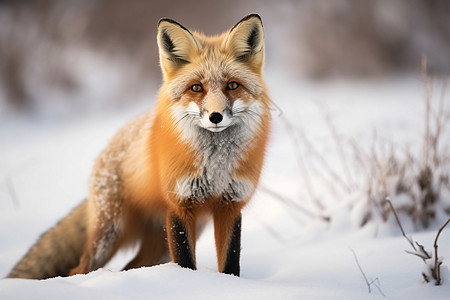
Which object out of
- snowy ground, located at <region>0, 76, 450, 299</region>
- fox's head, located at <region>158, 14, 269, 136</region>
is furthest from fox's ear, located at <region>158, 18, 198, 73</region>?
snowy ground, located at <region>0, 76, 450, 299</region>

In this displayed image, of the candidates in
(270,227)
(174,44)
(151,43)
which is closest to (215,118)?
(174,44)

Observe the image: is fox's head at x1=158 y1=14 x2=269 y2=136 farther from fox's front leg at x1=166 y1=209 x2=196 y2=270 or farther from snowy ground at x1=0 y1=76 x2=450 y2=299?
fox's front leg at x1=166 y1=209 x2=196 y2=270

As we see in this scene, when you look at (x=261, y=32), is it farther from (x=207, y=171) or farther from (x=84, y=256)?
(x=84, y=256)

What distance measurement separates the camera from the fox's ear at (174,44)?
5.76ft

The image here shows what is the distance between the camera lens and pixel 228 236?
1884 mm

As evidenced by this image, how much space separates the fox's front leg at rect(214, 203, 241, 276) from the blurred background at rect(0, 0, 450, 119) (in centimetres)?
560

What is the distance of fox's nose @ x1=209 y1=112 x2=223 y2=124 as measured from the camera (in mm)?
1573

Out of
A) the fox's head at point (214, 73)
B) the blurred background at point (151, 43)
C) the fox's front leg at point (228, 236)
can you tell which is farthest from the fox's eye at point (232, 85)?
the blurred background at point (151, 43)

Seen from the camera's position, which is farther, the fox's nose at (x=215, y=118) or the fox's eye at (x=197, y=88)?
the fox's eye at (x=197, y=88)

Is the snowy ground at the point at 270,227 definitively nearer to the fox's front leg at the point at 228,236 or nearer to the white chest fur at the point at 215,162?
the fox's front leg at the point at 228,236

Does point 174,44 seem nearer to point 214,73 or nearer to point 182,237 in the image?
point 214,73

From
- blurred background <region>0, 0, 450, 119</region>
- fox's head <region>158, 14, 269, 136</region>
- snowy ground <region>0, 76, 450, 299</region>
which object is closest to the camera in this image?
snowy ground <region>0, 76, 450, 299</region>

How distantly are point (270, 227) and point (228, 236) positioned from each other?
1626mm

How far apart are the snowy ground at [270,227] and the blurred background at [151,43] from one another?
19.6 inches
